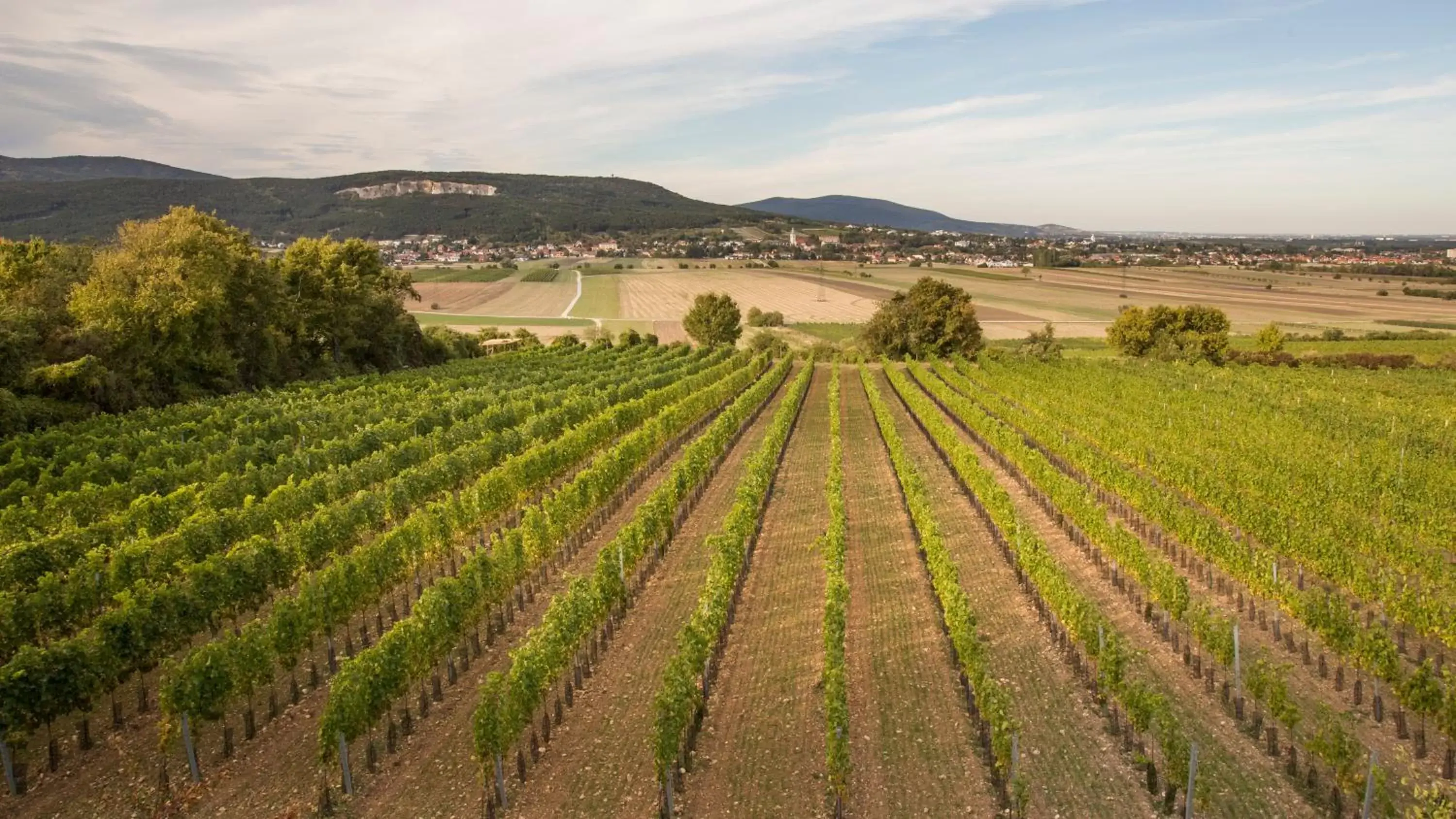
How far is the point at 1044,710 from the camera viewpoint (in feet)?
44.7

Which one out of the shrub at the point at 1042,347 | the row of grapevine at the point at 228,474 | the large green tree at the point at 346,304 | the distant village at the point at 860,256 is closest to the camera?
the row of grapevine at the point at 228,474

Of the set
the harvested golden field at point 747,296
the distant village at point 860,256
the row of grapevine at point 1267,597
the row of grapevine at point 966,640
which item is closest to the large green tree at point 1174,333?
the harvested golden field at point 747,296

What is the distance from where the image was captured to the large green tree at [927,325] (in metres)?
71.5

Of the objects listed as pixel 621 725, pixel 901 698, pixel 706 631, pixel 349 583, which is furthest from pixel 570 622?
pixel 901 698

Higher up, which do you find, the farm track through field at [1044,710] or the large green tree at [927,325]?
the large green tree at [927,325]

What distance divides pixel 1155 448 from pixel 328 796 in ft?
89.2

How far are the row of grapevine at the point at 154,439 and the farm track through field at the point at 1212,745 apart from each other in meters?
26.2

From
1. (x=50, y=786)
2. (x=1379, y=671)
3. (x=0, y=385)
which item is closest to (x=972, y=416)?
(x=1379, y=671)

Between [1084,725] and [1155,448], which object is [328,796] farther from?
[1155,448]

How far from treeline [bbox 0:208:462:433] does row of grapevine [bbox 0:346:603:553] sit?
9609 mm

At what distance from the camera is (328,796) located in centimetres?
1141

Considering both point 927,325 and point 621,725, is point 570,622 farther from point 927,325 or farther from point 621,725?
point 927,325

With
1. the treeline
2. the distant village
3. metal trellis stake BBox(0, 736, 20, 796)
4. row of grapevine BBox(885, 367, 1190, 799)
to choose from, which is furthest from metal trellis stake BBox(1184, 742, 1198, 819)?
the distant village

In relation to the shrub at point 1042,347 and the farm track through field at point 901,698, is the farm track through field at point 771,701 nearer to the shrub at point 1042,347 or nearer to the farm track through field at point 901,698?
the farm track through field at point 901,698
